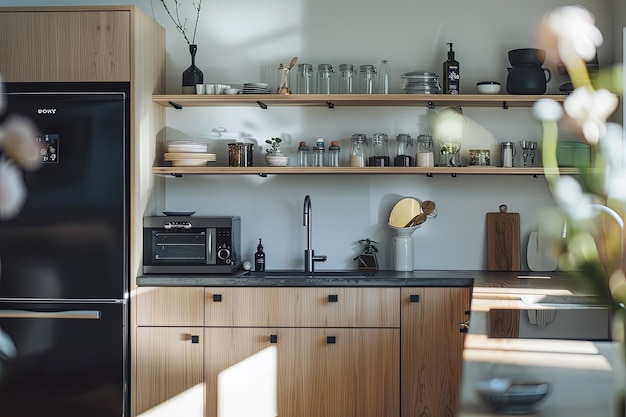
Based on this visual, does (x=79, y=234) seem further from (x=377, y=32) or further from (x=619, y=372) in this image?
(x=619, y=372)

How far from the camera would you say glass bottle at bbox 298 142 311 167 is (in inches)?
175

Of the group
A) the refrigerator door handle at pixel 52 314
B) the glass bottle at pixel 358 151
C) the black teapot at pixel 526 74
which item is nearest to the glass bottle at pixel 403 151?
the glass bottle at pixel 358 151

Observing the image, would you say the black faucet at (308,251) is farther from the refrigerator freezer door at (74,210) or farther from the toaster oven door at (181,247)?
the refrigerator freezer door at (74,210)

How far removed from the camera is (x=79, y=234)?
405 centimetres

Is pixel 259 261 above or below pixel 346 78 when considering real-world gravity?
below

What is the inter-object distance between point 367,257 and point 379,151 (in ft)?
2.02

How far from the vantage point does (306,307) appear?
4.07m

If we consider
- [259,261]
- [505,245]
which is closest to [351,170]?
[259,261]

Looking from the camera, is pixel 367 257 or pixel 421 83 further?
pixel 367 257

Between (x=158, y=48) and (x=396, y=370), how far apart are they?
2266 millimetres

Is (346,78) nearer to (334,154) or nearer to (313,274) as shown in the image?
(334,154)

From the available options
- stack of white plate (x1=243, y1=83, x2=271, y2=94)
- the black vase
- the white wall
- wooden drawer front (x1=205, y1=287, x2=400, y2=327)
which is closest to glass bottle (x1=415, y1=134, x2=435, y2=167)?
the white wall

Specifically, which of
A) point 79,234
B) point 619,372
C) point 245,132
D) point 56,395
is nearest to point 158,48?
point 245,132

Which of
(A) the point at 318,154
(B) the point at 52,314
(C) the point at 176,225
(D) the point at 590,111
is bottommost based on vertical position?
(B) the point at 52,314
